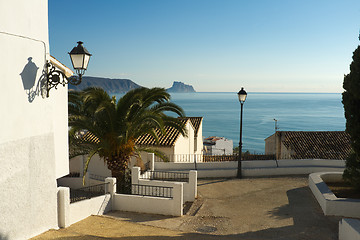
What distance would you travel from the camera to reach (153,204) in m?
10.3

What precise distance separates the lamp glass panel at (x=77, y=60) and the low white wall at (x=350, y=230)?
7.24 m

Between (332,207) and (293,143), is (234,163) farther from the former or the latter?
(293,143)

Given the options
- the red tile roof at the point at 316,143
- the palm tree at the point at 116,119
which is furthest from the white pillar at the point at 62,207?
the red tile roof at the point at 316,143

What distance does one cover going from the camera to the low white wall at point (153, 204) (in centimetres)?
1005

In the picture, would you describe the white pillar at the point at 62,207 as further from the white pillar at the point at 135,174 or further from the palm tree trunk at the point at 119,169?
the white pillar at the point at 135,174

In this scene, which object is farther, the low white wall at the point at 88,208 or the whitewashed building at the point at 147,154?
the whitewashed building at the point at 147,154

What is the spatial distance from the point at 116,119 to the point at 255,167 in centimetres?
758

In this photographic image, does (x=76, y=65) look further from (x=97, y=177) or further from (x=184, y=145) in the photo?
(x=184, y=145)

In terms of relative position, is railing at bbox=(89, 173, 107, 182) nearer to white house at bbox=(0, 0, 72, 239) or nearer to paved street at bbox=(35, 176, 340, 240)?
paved street at bbox=(35, 176, 340, 240)

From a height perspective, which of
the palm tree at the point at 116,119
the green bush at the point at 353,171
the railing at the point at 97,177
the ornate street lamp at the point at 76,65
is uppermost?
the ornate street lamp at the point at 76,65

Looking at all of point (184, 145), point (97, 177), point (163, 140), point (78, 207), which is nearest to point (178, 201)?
point (78, 207)

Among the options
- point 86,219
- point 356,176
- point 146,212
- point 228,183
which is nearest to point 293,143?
point 228,183

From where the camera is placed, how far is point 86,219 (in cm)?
909

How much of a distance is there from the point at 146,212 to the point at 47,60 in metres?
6.01
